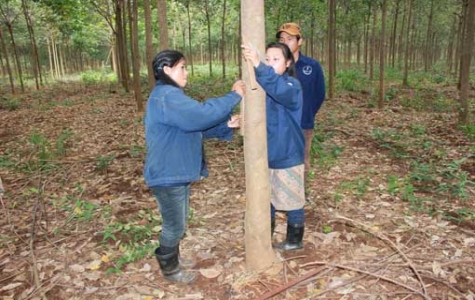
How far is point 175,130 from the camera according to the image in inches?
107

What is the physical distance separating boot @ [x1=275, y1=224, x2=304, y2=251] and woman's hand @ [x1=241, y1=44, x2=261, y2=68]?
5.43ft

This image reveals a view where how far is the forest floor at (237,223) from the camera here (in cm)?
313

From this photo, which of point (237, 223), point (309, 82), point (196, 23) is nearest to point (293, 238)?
point (237, 223)

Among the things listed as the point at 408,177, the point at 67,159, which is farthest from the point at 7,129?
the point at 408,177

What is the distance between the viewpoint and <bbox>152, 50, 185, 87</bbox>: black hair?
2678 mm

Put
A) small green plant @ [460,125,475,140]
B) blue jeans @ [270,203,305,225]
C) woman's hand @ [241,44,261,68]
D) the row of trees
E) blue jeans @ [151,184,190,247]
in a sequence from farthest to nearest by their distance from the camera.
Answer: the row of trees < small green plant @ [460,125,475,140] < blue jeans @ [270,203,305,225] < blue jeans @ [151,184,190,247] < woman's hand @ [241,44,261,68]

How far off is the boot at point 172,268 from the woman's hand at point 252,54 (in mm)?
1675

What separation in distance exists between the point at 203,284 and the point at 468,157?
5.09 m

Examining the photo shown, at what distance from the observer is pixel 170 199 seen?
284cm

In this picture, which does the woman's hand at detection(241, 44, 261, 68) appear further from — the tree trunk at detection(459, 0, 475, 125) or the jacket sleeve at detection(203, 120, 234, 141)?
the tree trunk at detection(459, 0, 475, 125)

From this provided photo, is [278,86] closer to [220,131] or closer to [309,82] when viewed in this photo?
[220,131]

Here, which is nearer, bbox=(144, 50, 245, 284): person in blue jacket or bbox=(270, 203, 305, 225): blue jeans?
bbox=(144, 50, 245, 284): person in blue jacket

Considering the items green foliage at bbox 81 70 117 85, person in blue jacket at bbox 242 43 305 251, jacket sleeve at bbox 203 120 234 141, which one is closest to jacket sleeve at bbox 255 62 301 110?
person in blue jacket at bbox 242 43 305 251

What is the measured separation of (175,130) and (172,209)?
2.04 feet
